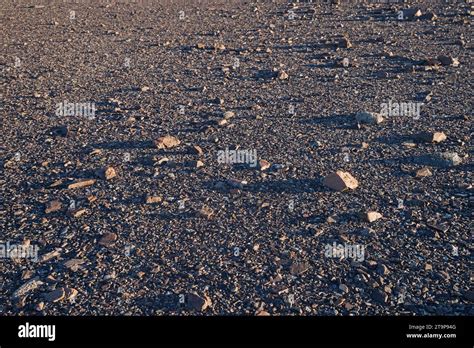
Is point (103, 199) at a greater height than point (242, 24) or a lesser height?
lesser

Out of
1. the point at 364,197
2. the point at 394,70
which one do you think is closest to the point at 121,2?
the point at 394,70

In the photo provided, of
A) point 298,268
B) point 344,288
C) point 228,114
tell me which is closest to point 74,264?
point 298,268

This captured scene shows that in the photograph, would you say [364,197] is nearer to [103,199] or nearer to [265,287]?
[265,287]

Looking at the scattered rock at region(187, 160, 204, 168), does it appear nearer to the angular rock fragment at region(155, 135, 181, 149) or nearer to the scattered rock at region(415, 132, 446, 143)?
the angular rock fragment at region(155, 135, 181, 149)

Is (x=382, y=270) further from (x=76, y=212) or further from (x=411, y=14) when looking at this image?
(x=411, y=14)

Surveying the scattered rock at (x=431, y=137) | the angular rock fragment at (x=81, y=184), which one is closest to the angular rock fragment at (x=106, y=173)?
the angular rock fragment at (x=81, y=184)
